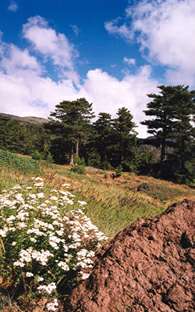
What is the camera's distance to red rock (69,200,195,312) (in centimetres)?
425

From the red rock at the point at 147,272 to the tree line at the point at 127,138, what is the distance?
36608 millimetres

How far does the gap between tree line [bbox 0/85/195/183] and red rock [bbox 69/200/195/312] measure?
36.6 m

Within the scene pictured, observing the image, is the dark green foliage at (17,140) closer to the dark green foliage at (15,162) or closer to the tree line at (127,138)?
the tree line at (127,138)

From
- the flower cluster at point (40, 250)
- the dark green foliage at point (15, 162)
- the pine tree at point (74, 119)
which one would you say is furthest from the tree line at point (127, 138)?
the flower cluster at point (40, 250)

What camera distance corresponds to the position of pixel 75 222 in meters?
5.68

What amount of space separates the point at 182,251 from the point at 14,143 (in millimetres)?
57620

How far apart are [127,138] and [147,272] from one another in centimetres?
4816

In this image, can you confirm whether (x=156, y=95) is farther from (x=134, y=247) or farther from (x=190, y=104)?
(x=134, y=247)

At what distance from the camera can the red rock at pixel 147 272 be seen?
425 cm

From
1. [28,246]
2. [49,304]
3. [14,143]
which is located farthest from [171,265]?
[14,143]

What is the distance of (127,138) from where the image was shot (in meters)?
52.4

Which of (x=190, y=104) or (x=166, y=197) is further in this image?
(x=190, y=104)

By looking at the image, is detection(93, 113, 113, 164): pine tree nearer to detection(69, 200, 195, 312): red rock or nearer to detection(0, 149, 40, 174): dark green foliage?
detection(0, 149, 40, 174): dark green foliage

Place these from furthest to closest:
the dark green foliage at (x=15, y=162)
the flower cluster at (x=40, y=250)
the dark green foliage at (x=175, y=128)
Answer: the dark green foliage at (x=175, y=128), the dark green foliage at (x=15, y=162), the flower cluster at (x=40, y=250)
